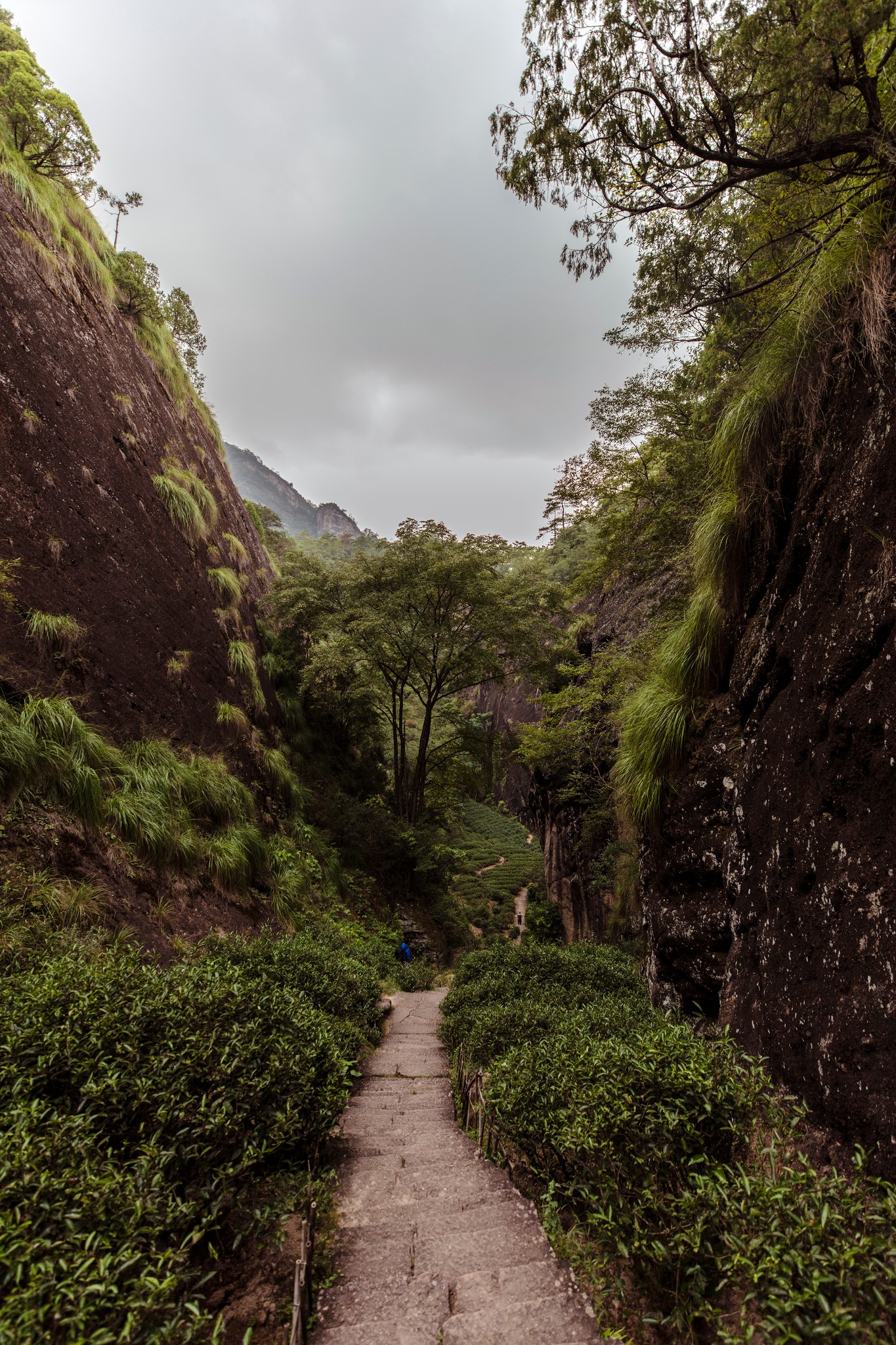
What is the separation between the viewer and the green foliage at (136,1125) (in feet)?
4.52

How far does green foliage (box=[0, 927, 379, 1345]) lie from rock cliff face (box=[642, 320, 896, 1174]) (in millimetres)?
2407

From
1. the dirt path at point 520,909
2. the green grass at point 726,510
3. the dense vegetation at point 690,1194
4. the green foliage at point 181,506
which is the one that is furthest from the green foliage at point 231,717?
the dirt path at point 520,909

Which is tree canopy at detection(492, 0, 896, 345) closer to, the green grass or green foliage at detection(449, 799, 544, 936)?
the green grass

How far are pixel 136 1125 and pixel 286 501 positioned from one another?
136m

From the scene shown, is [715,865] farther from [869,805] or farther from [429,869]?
[429,869]

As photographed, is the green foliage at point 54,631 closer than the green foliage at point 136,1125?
No

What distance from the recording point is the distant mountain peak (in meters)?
112

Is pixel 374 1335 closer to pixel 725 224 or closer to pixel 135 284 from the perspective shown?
pixel 725 224

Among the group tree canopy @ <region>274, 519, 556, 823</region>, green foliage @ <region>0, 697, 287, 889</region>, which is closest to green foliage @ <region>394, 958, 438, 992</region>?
green foliage @ <region>0, 697, 287, 889</region>

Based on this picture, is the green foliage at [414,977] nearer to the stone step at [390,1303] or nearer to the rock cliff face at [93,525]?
the rock cliff face at [93,525]

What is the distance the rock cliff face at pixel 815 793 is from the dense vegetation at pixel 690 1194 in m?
0.40

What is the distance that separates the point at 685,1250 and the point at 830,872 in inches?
66.8

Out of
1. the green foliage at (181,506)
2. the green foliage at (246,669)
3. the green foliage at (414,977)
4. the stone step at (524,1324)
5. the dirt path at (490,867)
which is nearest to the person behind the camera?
the stone step at (524,1324)

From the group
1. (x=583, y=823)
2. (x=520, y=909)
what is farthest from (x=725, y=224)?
(x=520, y=909)
